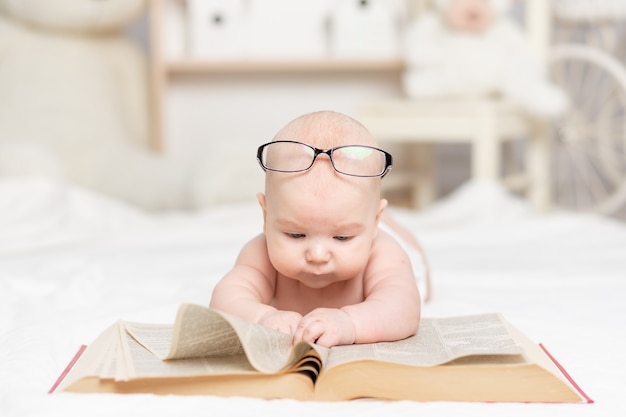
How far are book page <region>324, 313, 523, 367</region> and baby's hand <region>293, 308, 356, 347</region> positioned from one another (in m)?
0.01

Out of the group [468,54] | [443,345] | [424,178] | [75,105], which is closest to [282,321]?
[443,345]

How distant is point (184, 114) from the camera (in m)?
2.84

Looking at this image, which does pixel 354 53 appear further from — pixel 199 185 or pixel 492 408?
pixel 492 408

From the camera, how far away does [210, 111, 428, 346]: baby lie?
0.81 m

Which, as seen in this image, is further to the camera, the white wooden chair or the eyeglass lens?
the white wooden chair

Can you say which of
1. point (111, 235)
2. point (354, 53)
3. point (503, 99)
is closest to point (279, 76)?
point (354, 53)

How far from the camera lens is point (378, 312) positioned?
0.83 metres

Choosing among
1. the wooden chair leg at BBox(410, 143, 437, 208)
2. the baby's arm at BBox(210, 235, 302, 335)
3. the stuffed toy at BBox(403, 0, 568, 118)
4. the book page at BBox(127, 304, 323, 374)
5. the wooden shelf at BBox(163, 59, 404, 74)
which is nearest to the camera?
the book page at BBox(127, 304, 323, 374)

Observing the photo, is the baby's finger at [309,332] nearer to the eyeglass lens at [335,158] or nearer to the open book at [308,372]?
the open book at [308,372]

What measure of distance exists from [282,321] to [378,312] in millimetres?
99

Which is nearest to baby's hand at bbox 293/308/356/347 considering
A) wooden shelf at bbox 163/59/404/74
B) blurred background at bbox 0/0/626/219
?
blurred background at bbox 0/0/626/219

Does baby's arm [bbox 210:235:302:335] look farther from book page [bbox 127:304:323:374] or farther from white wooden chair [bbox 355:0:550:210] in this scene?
white wooden chair [bbox 355:0:550:210]

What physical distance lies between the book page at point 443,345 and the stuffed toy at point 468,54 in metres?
1.58

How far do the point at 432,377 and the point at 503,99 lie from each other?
1.84 meters
